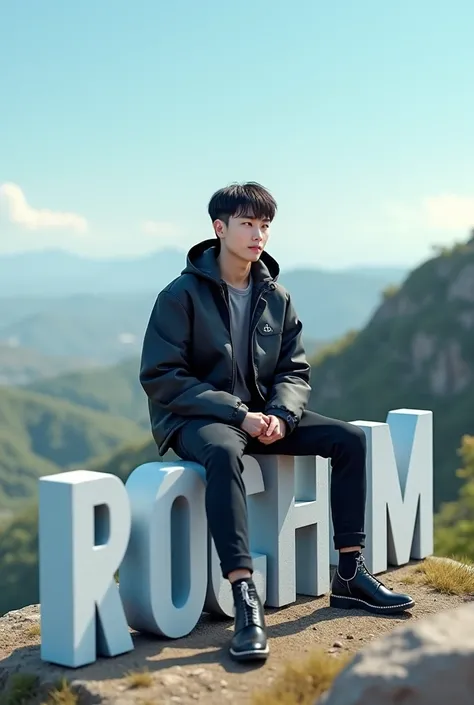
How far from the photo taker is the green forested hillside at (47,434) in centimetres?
16050

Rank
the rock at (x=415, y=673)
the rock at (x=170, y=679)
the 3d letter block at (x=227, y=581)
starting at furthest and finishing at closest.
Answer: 1. the 3d letter block at (x=227, y=581)
2. the rock at (x=170, y=679)
3. the rock at (x=415, y=673)

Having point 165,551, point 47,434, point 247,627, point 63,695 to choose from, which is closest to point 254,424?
point 165,551

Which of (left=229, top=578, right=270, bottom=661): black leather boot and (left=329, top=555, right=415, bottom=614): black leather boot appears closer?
(left=229, top=578, right=270, bottom=661): black leather boot

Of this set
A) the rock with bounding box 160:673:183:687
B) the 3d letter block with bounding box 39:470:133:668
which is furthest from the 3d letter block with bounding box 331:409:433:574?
the rock with bounding box 160:673:183:687

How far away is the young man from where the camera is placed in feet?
15.5

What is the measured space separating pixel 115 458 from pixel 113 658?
7826 centimetres

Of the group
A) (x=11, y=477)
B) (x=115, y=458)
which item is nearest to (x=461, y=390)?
(x=115, y=458)

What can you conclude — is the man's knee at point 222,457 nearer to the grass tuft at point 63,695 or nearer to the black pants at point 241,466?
the black pants at point 241,466

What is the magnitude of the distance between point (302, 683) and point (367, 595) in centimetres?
137

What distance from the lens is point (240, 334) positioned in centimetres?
504

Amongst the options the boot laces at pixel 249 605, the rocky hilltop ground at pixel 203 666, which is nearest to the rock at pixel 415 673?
the rocky hilltop ground at pixel 203 666

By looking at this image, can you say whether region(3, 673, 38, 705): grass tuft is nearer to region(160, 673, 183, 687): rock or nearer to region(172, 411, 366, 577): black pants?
region(160, 673, 183, 687): rock

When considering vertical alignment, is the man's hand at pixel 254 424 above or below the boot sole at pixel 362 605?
above

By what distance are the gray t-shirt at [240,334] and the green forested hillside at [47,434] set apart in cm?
15803
